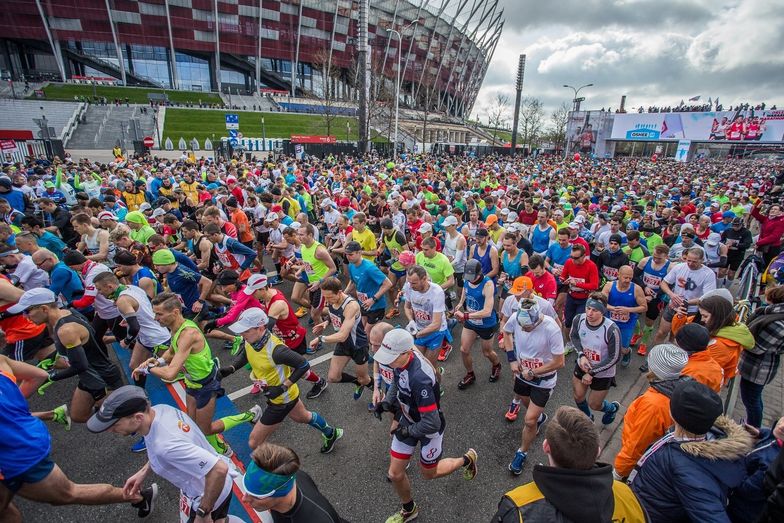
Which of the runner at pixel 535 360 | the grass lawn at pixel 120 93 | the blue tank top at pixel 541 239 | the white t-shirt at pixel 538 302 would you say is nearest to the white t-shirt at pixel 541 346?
the runner at pixel 535 360

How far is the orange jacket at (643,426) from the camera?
2.83 m

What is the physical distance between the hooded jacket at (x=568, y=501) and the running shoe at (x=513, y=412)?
2.95 metres

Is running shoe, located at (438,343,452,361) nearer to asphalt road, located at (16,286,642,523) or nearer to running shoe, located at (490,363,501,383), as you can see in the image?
asphalt road, located at (16,286,642,523)

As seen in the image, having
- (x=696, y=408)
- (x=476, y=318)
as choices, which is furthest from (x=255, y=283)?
(x=696, y=408)

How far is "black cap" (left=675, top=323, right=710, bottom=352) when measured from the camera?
132 inches

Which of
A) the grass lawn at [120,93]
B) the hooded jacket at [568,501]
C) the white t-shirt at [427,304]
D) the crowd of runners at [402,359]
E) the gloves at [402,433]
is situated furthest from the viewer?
the grass lawn at [120,93]

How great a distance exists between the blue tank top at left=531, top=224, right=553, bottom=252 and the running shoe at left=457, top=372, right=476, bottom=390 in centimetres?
388

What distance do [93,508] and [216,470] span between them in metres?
2.17

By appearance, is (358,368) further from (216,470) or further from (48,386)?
(48,386)

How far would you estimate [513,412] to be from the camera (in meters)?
4.90

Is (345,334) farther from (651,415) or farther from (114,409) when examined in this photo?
(651,415)

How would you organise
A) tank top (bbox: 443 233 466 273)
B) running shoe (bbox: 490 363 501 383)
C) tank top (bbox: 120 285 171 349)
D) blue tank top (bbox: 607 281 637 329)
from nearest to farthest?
tank top (bbox: 120 285 171 349)
blue tank top (bbox: 607 281 637 329)
running shoe (bbox: 490 363 501 383)
tank top (bbox: 443 233 466 273)

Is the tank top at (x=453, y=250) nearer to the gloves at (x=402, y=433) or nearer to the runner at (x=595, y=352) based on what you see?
the runner at (x=595, y=352)

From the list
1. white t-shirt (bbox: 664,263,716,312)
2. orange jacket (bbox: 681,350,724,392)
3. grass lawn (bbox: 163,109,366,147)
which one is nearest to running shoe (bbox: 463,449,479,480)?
orange jacket (bbox: 681,350,724,392)
